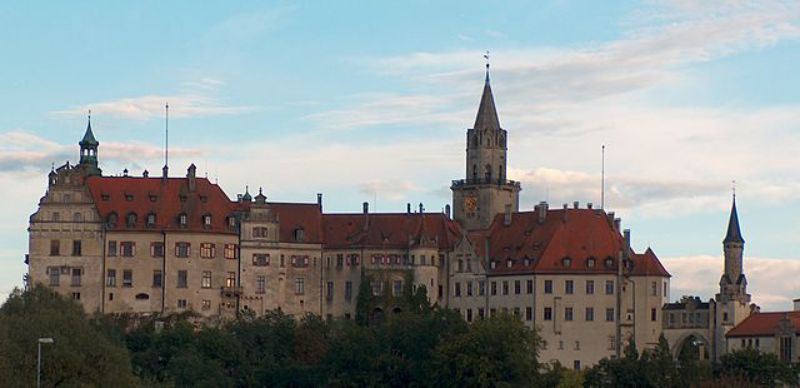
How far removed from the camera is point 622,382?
16312 cm

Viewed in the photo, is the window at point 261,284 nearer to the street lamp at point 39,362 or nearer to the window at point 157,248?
the window at point 157,248

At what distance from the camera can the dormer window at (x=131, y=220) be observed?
18425 centimetres

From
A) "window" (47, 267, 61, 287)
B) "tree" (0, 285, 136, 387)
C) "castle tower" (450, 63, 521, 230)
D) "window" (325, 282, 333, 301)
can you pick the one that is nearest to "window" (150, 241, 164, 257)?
"window" (47, 267, 61, 287)

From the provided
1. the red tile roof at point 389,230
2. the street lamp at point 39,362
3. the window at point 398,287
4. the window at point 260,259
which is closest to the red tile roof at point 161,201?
the window at point 260,259

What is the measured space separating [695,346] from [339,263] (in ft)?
93.5

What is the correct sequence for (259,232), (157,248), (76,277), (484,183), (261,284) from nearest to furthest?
(76,277) → (157,248) → (261,284) → (259,232) → (484,183)

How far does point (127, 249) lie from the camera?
18388cm

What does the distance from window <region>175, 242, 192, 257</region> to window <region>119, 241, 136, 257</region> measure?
10.8ft

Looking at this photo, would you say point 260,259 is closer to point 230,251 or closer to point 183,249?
point 230,251

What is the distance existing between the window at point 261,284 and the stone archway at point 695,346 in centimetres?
3209

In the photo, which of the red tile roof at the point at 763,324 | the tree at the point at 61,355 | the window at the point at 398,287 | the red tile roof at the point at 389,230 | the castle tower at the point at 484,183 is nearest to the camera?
the tree at the point at 61,355

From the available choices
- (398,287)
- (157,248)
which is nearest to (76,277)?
(157,248)

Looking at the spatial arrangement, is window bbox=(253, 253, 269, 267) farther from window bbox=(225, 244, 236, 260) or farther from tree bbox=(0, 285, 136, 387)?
tree bbox=(0, 285, 136, 387)

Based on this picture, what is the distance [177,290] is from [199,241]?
4167mm
